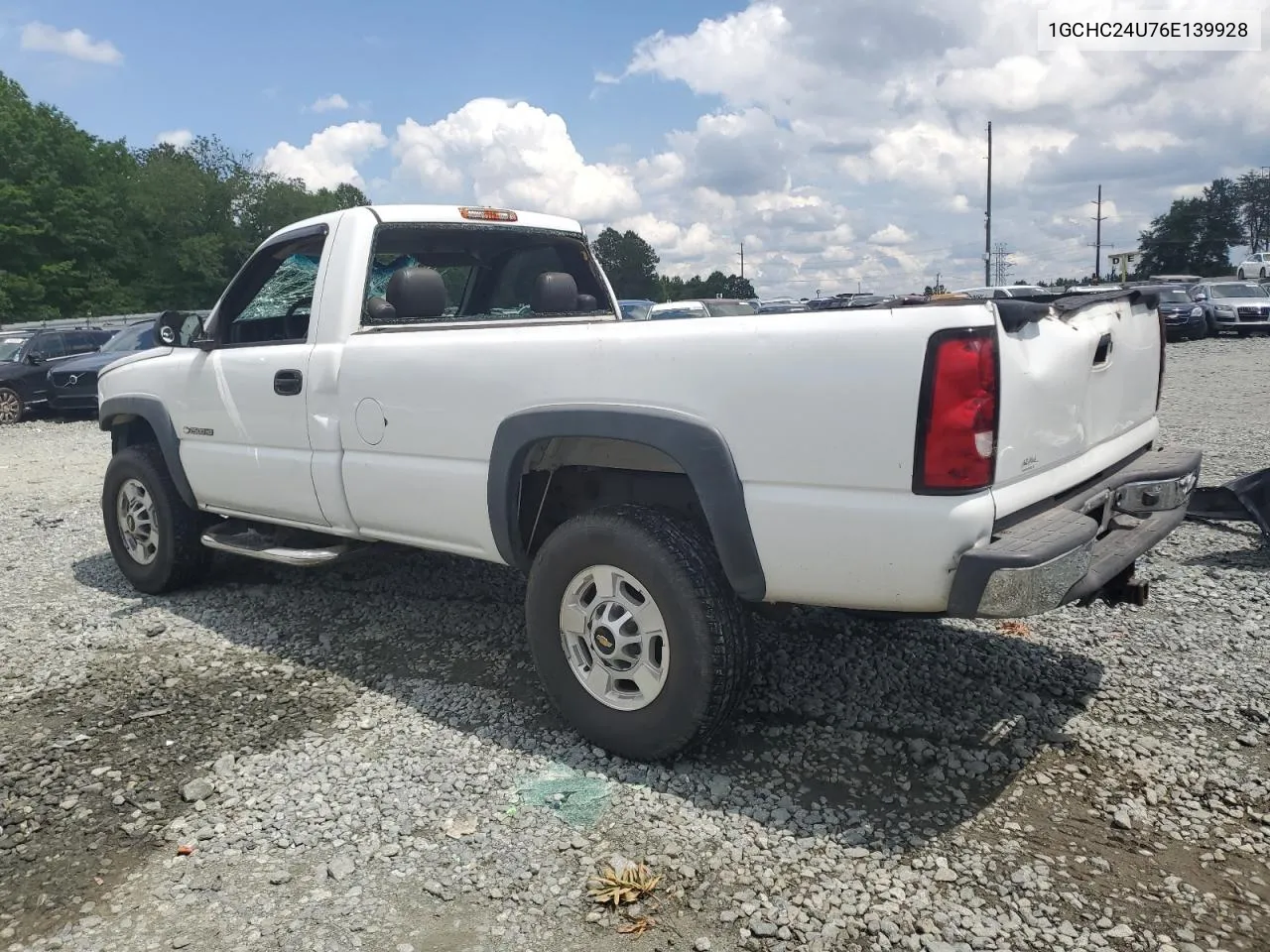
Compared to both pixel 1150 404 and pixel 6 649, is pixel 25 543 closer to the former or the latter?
pixel 6 649

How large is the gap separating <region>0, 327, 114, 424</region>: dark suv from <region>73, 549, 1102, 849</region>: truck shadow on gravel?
45.0 feet

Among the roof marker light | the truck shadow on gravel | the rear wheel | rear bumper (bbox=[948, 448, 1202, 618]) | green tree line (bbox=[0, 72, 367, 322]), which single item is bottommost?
the truck shadow on gravel

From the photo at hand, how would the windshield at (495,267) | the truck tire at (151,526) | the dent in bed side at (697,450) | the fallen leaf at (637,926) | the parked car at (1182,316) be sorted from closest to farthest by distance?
the fallen leaf at (637,926)
the dent in bed side at (697,450)
the windshield at (495,267)
the truck tire at (151,526)
the parked car at (1182,316)

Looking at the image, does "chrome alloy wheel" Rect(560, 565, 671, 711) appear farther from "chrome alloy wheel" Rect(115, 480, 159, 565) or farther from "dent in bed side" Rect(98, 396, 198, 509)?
"chrome alloy wheel" Rect(115, 480, 159, 565)

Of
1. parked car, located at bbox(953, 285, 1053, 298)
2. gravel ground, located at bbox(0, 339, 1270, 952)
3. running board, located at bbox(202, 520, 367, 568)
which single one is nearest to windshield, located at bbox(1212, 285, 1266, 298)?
parked car, located at bbox(953, 285, 1053, 298)

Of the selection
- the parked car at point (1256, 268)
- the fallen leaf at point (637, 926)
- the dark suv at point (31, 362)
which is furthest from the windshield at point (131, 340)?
the parked car at point (1256, 268)

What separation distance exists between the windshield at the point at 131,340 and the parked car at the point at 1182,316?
24.1 metres

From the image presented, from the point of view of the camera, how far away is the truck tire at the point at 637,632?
3033mm

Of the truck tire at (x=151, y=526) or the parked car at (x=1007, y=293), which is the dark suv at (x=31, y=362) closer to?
the truck tire at (x=151, y=526)

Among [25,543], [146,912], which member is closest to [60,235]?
[25,543]

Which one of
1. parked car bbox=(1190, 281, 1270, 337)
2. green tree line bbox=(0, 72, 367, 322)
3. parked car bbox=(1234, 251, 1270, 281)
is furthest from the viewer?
green tree line bbox=(0, 72, 367, 322)

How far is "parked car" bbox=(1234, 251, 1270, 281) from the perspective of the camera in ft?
135

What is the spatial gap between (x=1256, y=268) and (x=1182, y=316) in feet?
70.7

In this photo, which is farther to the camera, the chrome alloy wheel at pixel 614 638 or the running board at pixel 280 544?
the running board at pixel 280 544
